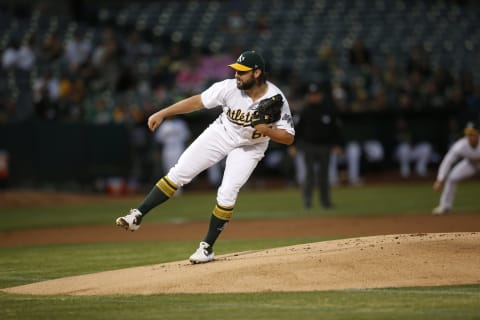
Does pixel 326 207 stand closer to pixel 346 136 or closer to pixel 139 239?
pixel 139 239

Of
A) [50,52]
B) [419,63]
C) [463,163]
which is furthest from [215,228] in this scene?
[419,63]

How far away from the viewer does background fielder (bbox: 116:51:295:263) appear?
362 inches

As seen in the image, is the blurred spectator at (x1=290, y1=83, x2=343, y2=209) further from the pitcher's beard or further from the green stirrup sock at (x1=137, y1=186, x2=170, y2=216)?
the pitcher's beard

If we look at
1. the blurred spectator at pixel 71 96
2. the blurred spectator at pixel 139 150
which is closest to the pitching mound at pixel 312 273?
the blurred spectator at pixel 139 150

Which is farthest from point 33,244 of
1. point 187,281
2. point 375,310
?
point 375,310

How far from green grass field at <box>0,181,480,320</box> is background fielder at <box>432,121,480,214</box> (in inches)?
38.0

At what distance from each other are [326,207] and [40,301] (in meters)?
11.1

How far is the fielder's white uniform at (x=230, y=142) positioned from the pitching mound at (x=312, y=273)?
85cm

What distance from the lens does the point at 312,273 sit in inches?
323

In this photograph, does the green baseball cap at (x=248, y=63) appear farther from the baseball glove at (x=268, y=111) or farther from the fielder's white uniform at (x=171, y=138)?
the fielder's white uniform at (x=171, y=138)

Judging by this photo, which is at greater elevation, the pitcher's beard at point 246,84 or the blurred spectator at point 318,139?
the blurred spectator at point 318,139

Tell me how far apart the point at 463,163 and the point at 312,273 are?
324 inches

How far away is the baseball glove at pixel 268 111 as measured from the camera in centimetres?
900

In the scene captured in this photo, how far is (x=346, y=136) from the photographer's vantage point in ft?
86.5
